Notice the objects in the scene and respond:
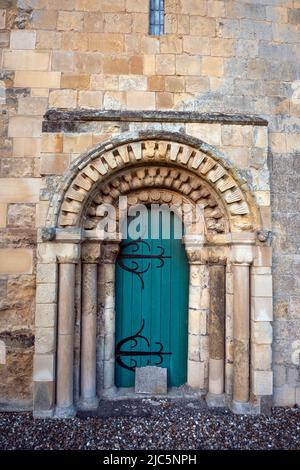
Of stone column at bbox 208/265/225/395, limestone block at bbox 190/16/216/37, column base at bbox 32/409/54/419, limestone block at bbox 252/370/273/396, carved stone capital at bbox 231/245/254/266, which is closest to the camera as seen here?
column base at bbox 32/409/54/419

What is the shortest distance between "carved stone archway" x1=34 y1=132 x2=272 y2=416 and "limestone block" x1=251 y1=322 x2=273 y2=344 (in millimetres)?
78

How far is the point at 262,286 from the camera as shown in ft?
10.9

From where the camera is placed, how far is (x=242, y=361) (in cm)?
329

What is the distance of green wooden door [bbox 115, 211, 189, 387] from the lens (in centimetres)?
370

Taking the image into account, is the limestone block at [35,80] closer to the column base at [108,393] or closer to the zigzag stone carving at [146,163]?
the zigzag stone carving at [146,163]

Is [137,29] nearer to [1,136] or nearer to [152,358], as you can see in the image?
[1,136]

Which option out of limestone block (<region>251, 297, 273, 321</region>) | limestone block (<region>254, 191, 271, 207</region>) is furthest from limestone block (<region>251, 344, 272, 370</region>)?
limestone block (<region>254, 191, 271, 207</region>)

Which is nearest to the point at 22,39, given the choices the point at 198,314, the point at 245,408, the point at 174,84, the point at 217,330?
the point at 174,84

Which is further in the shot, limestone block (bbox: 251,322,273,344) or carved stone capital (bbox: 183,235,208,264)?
carved stone capital (bbox: 183,235,208,264)

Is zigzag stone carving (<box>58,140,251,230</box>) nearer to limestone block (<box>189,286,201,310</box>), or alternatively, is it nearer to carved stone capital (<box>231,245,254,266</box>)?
carved stone capital (<box>231,245,254,266</box>)

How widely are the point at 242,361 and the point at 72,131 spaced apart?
115 inches
